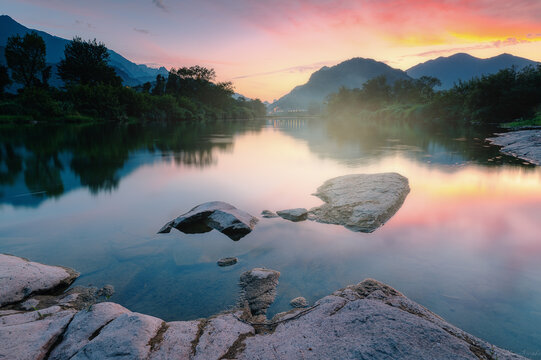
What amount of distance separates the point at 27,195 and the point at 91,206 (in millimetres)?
3942

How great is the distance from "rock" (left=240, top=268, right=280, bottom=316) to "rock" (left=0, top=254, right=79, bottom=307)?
3.87 meters

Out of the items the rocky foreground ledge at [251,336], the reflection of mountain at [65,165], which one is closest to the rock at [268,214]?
the rocky foreground ledge at [251,336]

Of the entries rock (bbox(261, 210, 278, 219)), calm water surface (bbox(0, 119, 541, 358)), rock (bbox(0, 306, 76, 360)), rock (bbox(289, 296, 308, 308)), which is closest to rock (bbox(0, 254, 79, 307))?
calm water surface (bbox(0, 119, 541, 358))

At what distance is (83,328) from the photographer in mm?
3816

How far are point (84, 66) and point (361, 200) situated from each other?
338ft

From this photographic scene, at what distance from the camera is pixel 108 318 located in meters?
4.09

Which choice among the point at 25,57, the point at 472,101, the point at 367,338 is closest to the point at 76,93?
the point at 25,57

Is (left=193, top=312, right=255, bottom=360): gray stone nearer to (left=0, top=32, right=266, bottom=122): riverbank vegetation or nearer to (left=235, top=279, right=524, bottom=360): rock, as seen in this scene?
(left=235, top=279, right=524, bottom=360): rock

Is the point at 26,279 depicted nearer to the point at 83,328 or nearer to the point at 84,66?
the point at 83,328

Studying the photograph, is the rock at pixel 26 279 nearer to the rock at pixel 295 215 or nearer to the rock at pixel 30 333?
the rock at pixel 30 333

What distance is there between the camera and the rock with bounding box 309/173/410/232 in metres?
9.32

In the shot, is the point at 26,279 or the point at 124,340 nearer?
the point at 124,340

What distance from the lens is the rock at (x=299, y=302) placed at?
5.37m

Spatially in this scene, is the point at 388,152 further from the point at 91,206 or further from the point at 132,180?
the point at 91,206
